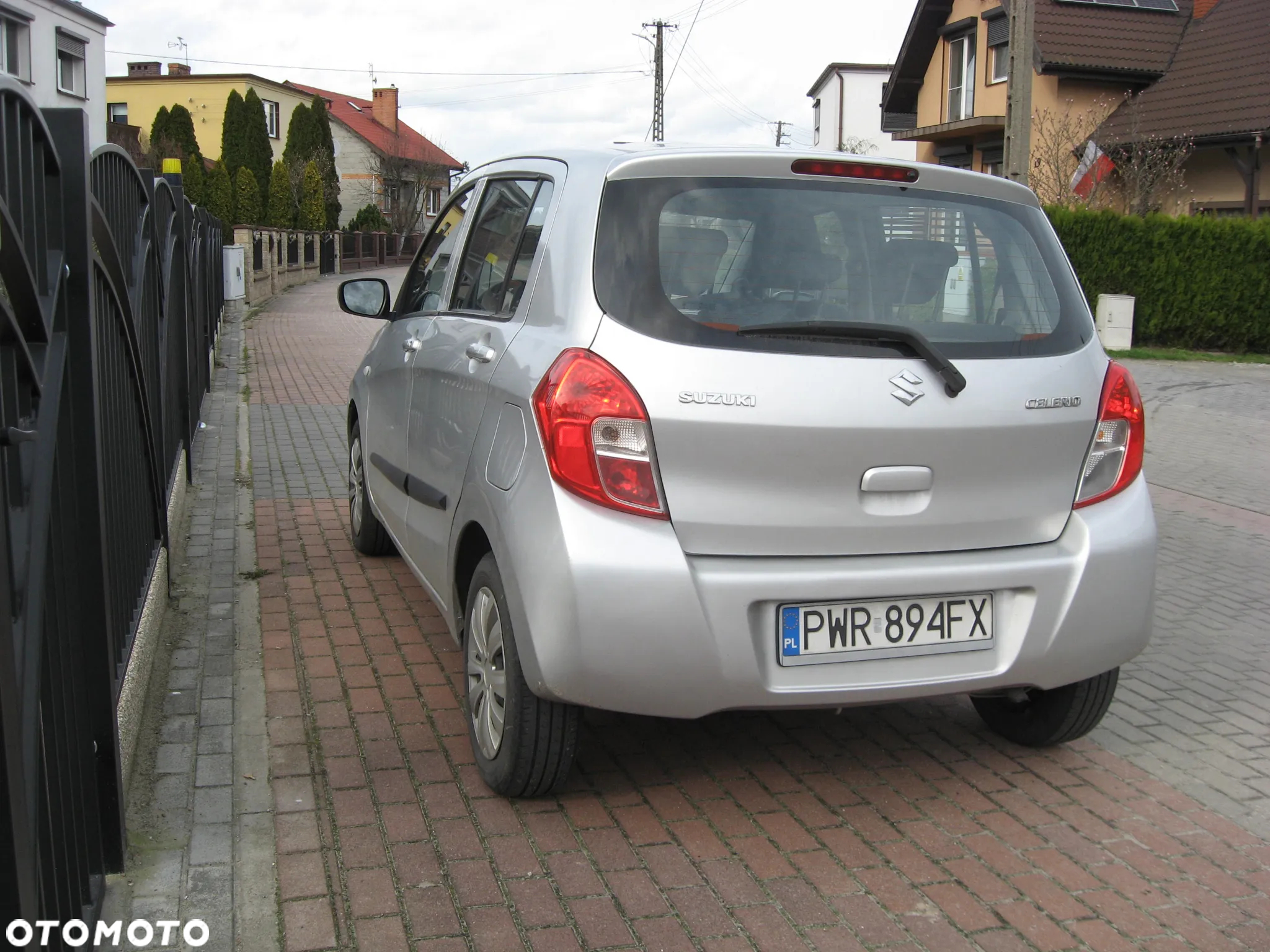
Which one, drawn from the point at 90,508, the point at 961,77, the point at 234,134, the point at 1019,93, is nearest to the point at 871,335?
the point at 90,508

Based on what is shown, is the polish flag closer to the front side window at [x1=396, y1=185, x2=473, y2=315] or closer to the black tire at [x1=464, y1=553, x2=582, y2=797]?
the front side window at [x1=396, y1=185, x2=473, y2=315]

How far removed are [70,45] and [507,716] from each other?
48.6 m

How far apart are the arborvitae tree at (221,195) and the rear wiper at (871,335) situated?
48.7 metres

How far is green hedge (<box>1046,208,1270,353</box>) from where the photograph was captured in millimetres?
21375

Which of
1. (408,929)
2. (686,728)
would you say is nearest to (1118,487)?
(686,728)

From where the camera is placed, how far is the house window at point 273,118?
221ft

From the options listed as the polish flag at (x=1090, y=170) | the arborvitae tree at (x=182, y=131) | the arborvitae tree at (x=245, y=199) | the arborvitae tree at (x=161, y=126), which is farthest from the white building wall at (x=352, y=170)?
the polish flag at (x=1090, y=170)

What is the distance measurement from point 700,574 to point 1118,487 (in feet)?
4.39

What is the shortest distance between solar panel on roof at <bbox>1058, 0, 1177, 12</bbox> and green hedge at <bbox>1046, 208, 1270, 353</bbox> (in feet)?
35.9

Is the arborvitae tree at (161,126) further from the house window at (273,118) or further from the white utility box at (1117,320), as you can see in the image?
the white utility box at (1117,320)

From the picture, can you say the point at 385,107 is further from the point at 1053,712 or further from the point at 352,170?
the point at 1053,712

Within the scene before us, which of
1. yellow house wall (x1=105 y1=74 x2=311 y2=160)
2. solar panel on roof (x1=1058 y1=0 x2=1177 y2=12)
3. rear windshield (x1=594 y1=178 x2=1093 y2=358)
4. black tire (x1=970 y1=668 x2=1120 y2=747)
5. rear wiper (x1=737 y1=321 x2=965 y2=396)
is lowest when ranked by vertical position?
black tire (x1=970 y1=668 x2=1120 y2=747)

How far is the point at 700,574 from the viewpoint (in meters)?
3.32

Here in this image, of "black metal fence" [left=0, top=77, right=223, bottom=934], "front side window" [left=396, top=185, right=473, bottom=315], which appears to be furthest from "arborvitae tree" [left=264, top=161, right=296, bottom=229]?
"black metal fence" [left=0, top=77, right=223, bottom=934]
